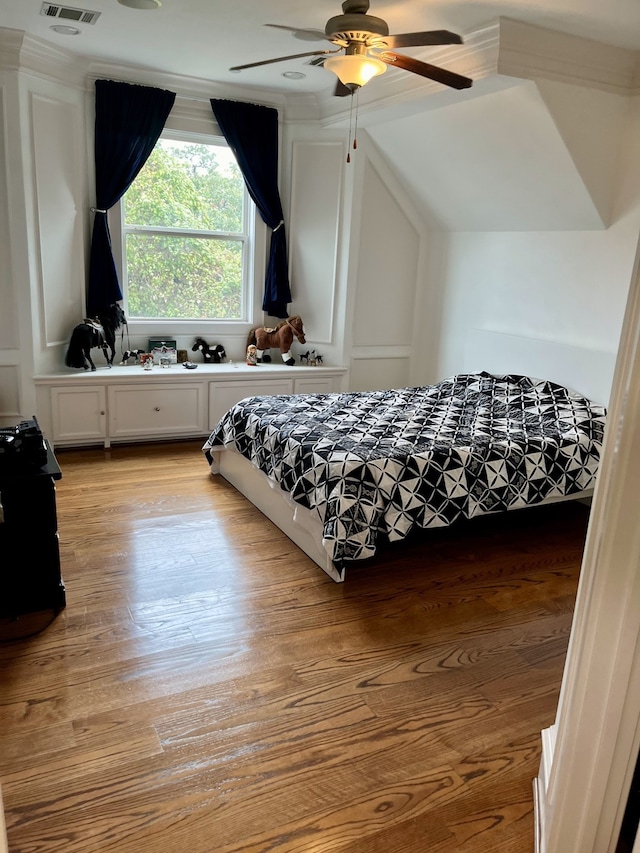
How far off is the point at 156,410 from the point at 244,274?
4.73ft

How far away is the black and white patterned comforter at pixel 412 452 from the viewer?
2.91 m

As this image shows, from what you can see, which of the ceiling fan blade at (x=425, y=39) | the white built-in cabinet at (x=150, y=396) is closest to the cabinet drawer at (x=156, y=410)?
the white built-in cabinet at (x=150, y=396)

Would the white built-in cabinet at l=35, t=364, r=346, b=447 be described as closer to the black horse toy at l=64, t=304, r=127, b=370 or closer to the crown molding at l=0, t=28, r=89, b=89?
the black horse toy at l=64, t=304, r=127, b=370

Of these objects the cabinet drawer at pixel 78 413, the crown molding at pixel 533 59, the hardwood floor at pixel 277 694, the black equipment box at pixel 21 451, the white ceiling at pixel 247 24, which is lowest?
the hardwood floor at pixel 277 694

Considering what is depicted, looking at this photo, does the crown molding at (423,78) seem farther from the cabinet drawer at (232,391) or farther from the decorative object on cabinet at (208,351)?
the cabinet drawer at (232,391)

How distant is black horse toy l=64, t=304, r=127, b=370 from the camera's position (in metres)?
4.54

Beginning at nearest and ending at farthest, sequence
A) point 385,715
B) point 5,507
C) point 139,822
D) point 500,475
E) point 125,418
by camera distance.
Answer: point 139,822 → point 385,715 → point 5,507 → point 500,475 → point 125,418

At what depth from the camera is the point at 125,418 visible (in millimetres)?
4715

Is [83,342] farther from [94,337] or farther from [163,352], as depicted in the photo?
[163,352]

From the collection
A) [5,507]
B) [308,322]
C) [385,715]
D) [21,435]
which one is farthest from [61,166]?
[385,715]

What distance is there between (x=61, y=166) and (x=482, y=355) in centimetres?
333

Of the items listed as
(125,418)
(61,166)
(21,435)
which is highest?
(61,166)

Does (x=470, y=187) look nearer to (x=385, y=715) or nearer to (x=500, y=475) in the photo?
(x=500, y=475)

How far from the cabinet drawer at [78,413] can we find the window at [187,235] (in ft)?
2.80
